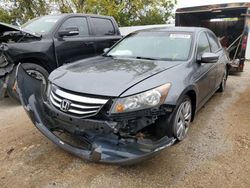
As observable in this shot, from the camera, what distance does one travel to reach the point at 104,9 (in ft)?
61.2

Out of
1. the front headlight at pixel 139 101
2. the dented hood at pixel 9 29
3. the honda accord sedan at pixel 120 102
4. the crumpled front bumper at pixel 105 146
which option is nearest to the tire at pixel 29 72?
the dented hood at pixel 9 29

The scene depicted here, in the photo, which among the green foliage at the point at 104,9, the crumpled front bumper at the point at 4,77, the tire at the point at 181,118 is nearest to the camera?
the tire at the point at 181,118

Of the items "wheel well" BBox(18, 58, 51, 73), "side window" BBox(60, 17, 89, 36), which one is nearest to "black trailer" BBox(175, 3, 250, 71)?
"side window" BBox(60, 17, 89, 36)

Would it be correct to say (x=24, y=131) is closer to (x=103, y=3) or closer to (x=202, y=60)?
(x=202, y=60)

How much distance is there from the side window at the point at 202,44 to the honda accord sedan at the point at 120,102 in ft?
0.54

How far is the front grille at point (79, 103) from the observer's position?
2.53m

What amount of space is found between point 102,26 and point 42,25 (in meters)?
1.58

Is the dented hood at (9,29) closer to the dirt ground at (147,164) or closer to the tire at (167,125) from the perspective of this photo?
the dirt ground at (147,164)

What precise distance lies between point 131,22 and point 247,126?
58.4 feet

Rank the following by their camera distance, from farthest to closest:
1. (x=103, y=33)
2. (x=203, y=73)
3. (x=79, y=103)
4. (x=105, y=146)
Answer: (x=103, y=33) → (x=203, y=73) → (x=79, y=103) → (x=105, y=146)

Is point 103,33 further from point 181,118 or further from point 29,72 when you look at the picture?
point 181,118

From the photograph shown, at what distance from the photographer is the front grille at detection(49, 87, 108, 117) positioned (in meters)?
2.53

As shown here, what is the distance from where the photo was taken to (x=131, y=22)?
20.5 meters

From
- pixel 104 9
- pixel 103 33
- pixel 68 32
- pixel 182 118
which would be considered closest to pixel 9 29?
pixel 68 32
